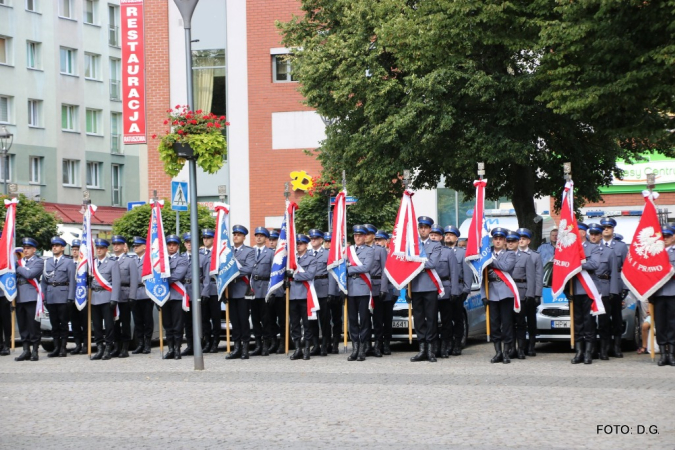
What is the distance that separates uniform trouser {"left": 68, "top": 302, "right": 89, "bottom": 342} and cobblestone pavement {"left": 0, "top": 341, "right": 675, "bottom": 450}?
2.43 meters

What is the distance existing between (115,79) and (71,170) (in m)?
6.40

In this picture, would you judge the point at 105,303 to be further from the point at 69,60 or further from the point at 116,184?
the point at 116,184

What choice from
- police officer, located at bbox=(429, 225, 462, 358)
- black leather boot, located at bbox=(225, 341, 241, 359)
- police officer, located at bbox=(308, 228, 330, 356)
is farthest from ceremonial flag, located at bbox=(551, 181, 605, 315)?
black leather boot, located at bbox=(225, 341, 241, 359)

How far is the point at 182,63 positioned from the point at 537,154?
20.1 m

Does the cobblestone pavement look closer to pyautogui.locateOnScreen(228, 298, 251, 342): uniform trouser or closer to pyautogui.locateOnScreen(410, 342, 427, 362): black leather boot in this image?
pyautogui.locateOnScreen(410, 342, 427, 362): black leather boot

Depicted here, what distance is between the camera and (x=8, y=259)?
19.2 m

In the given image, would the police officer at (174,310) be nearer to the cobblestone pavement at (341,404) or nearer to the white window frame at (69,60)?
the cobblestone pavement at (341,404)

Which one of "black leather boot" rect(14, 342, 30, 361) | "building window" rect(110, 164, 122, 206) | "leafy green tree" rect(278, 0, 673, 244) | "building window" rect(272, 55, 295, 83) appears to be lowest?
"black leather boot" rect(14, 342, 30, 361)

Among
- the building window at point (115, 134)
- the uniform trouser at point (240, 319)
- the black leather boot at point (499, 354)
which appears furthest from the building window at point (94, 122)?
the black leather boot at point (499, 354)

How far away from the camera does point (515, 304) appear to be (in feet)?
53.9

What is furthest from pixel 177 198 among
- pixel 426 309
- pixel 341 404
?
pixel 341 404

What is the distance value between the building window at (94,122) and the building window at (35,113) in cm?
416

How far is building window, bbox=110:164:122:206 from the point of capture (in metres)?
66.0

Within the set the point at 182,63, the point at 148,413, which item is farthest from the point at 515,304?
the point at 182,63
